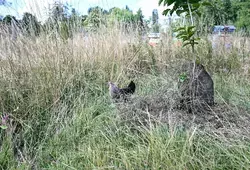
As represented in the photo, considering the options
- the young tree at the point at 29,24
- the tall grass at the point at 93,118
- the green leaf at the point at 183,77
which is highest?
the young tree at the point at 29,24

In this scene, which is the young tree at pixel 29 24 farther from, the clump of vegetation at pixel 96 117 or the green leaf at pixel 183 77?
the green leaf at pixel 183 77

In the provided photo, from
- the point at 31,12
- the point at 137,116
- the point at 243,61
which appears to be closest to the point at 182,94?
the point at 137,116

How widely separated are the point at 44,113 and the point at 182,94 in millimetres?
1026

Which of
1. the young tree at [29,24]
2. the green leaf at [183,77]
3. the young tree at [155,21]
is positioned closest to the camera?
the green leaf at [183,77]

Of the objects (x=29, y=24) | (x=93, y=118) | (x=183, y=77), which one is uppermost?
(x=29, y=24)

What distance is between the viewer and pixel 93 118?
1819 millimetres

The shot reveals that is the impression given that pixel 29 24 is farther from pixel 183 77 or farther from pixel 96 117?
pixel 183 77

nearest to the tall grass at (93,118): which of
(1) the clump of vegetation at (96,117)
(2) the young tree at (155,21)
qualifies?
(1) the clump of vegetation at (96,117)

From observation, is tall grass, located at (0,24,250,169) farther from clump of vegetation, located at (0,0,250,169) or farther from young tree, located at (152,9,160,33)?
young tree, located at (152,9,160,33)

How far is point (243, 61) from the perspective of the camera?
328 centimetres

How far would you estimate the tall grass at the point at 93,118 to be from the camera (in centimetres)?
123

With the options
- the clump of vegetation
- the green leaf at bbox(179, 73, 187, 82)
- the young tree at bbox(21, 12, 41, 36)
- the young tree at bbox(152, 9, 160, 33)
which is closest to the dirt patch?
the clump of vegetation

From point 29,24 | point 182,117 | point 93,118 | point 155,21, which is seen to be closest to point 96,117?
point 93,118

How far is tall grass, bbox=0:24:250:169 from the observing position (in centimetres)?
123
